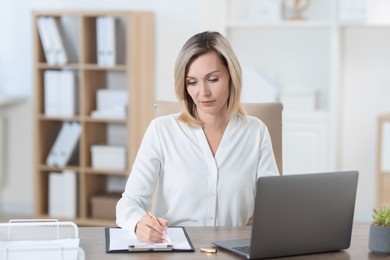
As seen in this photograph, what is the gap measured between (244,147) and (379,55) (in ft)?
9.48

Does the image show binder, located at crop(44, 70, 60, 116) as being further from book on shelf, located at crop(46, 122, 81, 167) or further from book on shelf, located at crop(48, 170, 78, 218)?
book on shelf, located at crop(48, 170, 78, 218)

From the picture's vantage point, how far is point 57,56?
16.8ft

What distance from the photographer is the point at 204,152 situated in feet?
7.83

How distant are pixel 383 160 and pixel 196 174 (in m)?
2.71

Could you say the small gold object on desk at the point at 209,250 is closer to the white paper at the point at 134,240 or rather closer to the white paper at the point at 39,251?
the white paper at the point at 134,240

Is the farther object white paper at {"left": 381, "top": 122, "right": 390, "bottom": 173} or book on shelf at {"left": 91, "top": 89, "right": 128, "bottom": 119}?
book on shelf at {"left": 91, "top": 89, "right": 128, "bottom": 119}

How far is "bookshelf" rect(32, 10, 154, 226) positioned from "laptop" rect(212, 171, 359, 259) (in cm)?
314

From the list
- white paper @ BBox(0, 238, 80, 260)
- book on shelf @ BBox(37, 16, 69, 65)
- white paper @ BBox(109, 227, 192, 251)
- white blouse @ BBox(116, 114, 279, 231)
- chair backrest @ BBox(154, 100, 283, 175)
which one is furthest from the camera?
book on shelf @ BBox(37, 16, 69, 65)

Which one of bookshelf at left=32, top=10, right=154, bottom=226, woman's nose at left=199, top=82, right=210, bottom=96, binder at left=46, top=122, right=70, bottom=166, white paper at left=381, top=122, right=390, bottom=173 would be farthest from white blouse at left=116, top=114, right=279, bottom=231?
binder at left=46, top=122, right=70, bottom=166

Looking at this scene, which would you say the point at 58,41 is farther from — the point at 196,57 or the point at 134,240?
the point at 134,240

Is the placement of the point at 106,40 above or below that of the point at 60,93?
above

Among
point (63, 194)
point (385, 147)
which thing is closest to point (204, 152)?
point (385, 147)

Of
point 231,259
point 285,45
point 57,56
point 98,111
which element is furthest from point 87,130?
point 231,259

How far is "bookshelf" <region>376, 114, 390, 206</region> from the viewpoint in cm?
481
